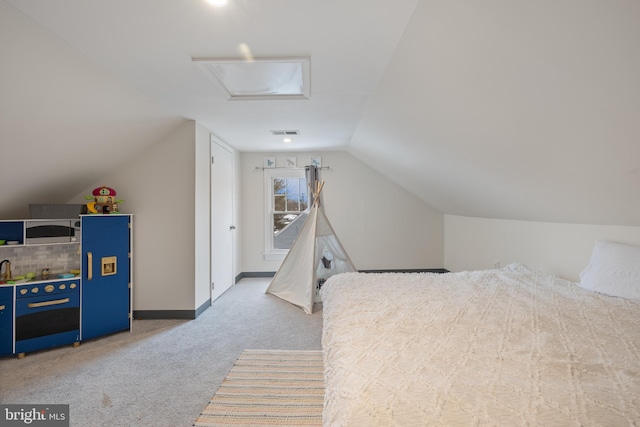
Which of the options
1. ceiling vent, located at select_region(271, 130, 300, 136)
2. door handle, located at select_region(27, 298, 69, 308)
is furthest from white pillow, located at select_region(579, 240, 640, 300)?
door handle, located at select_region(27, 298, 69, 308)

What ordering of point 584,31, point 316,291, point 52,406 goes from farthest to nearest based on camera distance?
point 316,291
point 52,406
point 584,31

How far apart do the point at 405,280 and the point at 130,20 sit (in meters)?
2.45

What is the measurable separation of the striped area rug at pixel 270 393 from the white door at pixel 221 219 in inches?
67.6

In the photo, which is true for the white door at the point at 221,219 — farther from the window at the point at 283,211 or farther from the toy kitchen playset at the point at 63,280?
the toy kitchen playset at the point at 63,280

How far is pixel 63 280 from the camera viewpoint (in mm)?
2680

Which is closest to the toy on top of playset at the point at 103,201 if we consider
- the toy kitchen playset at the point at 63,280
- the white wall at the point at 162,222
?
the toy kitchen playset at the point at 63,280

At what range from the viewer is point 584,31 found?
1.09 m

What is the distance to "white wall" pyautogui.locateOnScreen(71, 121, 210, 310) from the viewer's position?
3.34m

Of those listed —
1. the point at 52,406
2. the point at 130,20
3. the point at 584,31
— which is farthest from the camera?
the point at 52,406

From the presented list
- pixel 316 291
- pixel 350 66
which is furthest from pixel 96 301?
pixel 350 66

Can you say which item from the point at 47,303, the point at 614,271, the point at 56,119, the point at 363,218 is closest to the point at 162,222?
the point at 47,303

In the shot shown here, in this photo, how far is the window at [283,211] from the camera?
208 inches

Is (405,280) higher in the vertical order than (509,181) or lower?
lower

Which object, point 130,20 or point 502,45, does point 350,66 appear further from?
point 130,20
